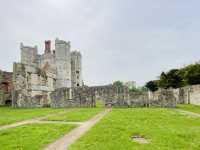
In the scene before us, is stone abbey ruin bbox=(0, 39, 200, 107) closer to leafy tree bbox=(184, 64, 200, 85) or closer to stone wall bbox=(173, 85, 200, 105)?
stone wall bbox=(173, 85, 200, 105)

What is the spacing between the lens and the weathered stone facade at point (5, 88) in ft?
142

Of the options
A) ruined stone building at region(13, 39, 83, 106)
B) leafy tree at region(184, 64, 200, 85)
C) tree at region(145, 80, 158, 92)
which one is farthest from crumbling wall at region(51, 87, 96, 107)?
tree at region(145, 80, 158, 92)

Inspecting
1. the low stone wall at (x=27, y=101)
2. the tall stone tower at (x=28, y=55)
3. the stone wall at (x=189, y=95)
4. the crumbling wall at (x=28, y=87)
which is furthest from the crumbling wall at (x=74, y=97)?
the tall stone tower at (x=28, y=55)

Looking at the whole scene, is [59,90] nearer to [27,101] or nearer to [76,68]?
[27,101]

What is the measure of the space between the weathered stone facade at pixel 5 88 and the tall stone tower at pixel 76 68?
20904 mm

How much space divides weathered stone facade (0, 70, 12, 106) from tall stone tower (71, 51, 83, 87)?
20.9 metres

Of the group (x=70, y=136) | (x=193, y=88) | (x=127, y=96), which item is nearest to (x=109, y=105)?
(x=127, y=96)

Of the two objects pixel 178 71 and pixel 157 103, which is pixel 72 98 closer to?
pixel 157 103

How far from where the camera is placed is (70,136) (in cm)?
928

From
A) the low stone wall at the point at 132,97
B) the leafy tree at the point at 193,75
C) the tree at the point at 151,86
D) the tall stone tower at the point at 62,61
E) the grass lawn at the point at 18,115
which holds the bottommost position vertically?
the grass lawn at the point at 18,115

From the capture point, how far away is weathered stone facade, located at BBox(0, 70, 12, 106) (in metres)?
43.3

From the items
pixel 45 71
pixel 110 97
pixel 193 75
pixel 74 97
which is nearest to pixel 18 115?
pixel 74 97

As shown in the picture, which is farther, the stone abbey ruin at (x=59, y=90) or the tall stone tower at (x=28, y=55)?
the tall stone tower at (x=28, y=55)

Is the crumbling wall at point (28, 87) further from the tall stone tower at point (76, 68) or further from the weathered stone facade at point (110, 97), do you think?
the tall stone tower at point (76, 68)
